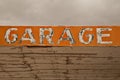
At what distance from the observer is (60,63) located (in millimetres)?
11359

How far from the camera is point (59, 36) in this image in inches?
394

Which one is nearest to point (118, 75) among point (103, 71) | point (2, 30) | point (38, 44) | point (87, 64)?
point (103, 71)

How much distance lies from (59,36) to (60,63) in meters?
1.63

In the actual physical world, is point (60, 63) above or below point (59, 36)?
below

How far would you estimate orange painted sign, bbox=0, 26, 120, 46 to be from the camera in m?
9.96

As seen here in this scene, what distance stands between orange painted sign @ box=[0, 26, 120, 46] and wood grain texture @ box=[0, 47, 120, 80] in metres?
0.27

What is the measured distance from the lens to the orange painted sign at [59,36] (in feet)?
32.7

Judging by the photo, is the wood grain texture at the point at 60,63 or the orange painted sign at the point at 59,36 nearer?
the orange painted sign at the point at 59,36

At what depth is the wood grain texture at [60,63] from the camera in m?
10.5

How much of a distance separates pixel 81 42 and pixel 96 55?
1.03 meters

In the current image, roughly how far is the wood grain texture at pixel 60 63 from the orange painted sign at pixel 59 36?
271 millimetres

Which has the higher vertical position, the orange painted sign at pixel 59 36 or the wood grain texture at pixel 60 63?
the orange painted sign at pixel 59 36

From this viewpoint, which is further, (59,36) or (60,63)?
(60,63)

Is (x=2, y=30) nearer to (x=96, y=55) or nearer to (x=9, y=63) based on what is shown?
(x=9, y=63)
